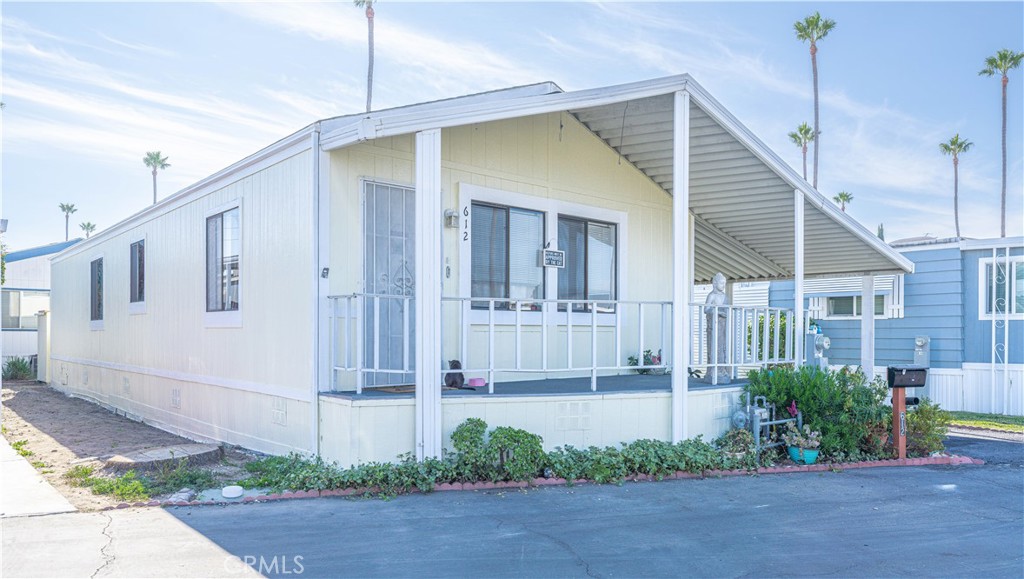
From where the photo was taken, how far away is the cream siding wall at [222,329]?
7359 mm

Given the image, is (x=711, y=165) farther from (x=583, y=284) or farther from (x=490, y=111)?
(x=490, y=111)

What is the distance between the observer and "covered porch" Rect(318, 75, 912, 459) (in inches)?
261

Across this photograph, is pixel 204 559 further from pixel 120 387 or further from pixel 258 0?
pixel 120 387

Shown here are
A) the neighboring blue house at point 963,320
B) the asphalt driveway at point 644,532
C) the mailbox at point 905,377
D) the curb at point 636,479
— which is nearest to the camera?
the asphalt driveway at point 644,532

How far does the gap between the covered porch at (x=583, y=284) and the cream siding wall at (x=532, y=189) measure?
0.03 m

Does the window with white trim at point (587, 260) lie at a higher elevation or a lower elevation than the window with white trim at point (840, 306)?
higher

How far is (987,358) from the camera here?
13.7 meters

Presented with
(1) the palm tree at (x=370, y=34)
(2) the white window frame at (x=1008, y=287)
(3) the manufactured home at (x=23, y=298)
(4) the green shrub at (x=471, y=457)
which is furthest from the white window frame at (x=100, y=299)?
(1) the palm tree at (x=370, y=34)

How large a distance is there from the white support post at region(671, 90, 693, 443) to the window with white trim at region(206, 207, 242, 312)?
5.02m

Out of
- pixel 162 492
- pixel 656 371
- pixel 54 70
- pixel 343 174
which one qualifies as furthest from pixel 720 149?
pixel 54 70

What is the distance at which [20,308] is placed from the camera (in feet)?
77.3

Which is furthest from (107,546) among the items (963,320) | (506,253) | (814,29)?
(814,29)

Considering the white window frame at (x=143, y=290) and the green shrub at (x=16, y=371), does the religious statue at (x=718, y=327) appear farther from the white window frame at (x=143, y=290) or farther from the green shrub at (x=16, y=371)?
Answer: the green shrub at (x=16, y=371)

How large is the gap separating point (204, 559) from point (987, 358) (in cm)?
1415
